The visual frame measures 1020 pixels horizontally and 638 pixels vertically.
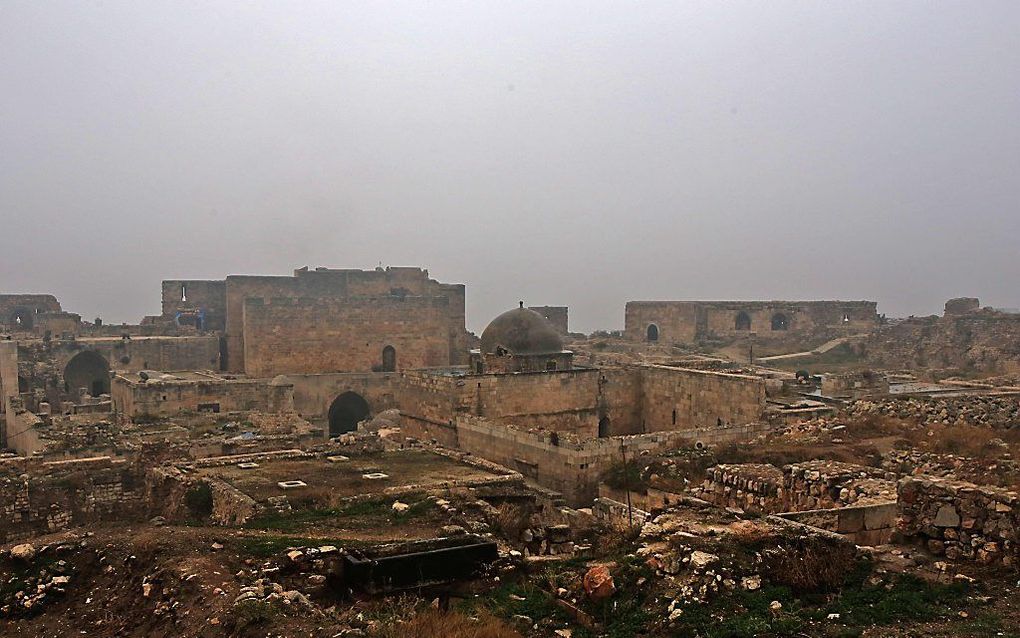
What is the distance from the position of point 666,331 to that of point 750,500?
30.8 metres

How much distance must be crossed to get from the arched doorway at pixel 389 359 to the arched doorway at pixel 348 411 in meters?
4.01

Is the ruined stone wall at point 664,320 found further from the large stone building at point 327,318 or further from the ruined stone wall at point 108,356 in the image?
the ruined stone wall at point 108,356

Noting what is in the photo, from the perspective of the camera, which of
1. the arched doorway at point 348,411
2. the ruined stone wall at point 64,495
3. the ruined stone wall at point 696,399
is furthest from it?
the arched doorway at point 348,411

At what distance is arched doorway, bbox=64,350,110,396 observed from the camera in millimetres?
27672

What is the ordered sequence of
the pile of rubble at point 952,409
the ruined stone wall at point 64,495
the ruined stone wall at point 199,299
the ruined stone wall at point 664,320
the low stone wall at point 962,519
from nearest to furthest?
the low stone wall at point 962,519, the ruined stone wall at point 64,495, the pile of rubble at point 952,409, the ruined stone wall at point 199,299, the ruined stone wall at point 664,320

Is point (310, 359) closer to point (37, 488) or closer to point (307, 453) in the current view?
point (307, 453)

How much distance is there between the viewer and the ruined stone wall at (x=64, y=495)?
31.7 ft

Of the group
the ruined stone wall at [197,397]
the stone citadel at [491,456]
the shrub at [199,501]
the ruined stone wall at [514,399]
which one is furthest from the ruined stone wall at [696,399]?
the shrub at [199,501]

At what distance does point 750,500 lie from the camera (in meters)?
9.55

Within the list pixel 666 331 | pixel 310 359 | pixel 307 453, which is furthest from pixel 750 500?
pixel 666 331

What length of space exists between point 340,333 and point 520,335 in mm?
11726

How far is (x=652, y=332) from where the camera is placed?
134 feet

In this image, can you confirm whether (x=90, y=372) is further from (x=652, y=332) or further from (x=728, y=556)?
(x=728, y=556)

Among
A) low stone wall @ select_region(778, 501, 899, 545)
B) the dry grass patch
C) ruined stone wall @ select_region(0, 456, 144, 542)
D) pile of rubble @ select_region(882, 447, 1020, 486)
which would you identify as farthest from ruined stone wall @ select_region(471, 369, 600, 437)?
the dry grass patch
